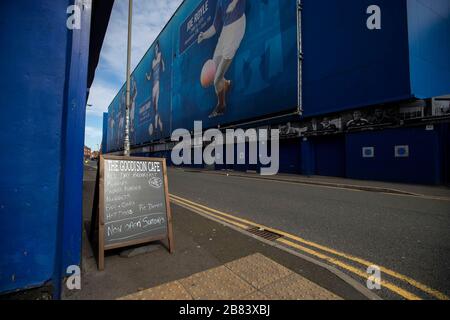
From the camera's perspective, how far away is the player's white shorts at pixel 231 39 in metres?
23.2

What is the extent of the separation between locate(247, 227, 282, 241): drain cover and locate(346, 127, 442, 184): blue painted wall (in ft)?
38.7

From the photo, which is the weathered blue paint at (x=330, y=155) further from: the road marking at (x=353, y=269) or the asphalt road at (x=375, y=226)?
the road marking at (x=353, y=269)

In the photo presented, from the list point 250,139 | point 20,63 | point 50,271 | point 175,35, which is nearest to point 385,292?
point 50,271

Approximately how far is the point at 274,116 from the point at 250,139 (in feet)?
11.4

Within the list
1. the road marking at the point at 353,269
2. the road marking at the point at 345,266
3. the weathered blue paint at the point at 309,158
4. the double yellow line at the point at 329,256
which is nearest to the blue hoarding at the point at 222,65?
the weathered blue paint at the point at 309,158

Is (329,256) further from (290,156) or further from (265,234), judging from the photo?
(290,156)

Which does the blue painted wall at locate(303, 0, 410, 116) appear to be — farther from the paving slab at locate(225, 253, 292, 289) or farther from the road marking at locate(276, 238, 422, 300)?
the paving slab at locate(225, 253, 292, 289)

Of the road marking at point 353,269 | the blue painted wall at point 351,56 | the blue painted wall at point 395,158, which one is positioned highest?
the blue painted wall at point 351,56

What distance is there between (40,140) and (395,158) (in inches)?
604

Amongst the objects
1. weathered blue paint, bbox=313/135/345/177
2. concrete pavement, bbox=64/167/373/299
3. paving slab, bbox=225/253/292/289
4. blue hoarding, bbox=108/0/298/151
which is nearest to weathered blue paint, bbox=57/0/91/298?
concrete pavement, bbox=64/167/373/299

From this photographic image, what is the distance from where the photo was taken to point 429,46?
13.5 metres

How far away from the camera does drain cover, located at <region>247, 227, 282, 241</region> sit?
4.20m

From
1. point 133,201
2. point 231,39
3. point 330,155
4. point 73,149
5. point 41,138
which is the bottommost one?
point 133,201

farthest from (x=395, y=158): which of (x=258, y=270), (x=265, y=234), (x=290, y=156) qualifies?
(x=258, y=270)
